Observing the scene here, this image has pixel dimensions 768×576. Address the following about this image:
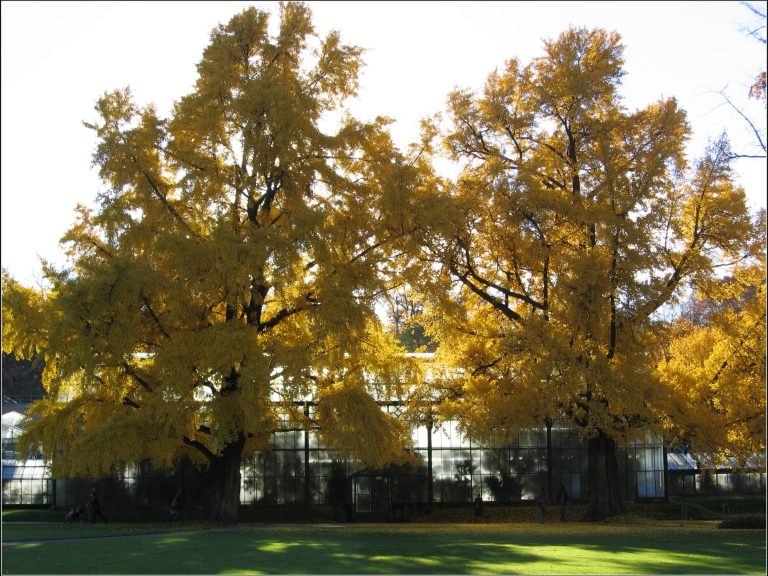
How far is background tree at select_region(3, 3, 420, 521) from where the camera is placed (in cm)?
2162

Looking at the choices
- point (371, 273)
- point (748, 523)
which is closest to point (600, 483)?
point (748, 523)

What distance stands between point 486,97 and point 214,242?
11094 mm

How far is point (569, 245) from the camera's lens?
86.9ft

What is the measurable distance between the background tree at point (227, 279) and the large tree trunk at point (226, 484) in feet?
0.19

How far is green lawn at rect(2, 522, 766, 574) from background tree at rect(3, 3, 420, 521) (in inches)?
105

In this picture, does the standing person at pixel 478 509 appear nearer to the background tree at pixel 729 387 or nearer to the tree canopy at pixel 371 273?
the tree canopy at pixel 371 273

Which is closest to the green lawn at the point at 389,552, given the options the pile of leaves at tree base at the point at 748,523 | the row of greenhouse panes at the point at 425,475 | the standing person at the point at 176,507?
the pile of leaves at tree base at the point at 748,523

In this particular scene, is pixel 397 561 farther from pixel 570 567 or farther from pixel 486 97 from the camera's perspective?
pixel 486 97

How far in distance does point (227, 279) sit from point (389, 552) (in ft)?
26.0

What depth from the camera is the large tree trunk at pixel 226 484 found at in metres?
25.0

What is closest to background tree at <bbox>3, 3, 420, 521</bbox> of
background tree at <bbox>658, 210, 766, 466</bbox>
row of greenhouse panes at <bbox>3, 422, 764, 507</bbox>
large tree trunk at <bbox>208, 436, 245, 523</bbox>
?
large tree trunk at <bbox>208, 436, 245, 523</bbox>

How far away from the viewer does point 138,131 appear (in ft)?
78.2

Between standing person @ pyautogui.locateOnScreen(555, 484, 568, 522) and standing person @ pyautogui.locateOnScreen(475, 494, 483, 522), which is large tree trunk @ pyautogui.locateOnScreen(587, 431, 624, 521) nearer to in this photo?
standing person @ pyautogui.locateOnScreen(555, 484, 568, 522)

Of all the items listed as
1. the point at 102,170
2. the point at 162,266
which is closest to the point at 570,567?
the point at 162,266
